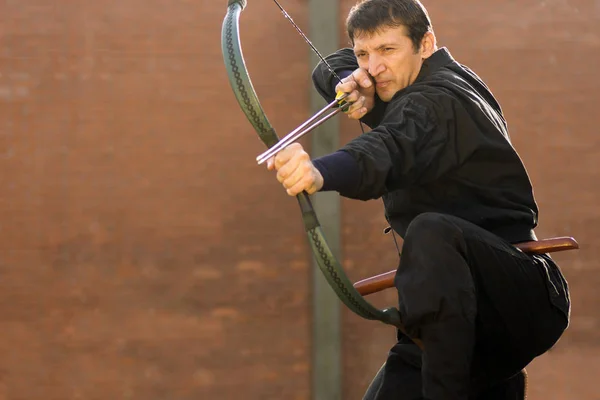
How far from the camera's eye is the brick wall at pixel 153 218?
496 centimetres

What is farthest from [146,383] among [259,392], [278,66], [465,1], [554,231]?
[465,1]

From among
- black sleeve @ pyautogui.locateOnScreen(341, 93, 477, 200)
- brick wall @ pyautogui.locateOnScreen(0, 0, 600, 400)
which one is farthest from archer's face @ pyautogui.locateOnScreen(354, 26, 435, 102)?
brick wall @ pyautogui.locateOnScreen(0, 0, 600, 400)

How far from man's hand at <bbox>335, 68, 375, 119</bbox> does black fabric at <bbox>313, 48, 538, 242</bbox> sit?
145mm

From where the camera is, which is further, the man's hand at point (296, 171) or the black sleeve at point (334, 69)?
the black sleeve at point (334, 69)

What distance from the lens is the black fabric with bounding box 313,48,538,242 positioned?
217 centimetres

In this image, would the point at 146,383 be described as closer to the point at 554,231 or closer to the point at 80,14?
the point at 80,14

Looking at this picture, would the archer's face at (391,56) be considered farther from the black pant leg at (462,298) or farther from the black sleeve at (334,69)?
the black pant leg at (462,298)

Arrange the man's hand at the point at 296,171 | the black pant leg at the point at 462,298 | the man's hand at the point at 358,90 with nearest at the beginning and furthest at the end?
the man's hand at the point at 296,171 < the black pant leg at the point at 462,298 < the man's hand at the point at 358,90

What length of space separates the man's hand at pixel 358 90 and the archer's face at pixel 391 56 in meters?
0.03

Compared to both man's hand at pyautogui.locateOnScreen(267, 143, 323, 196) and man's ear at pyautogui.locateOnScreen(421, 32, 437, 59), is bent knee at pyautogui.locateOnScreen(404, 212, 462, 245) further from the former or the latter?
man's ear at pyautogui.locateOnScreen(421, 32, 437, 59)

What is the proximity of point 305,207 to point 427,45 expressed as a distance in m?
0.77

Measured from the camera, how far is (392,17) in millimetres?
2568

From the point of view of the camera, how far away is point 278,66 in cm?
504

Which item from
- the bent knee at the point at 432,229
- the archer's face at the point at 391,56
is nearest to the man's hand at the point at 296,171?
the bent knee at the point at 432,229
